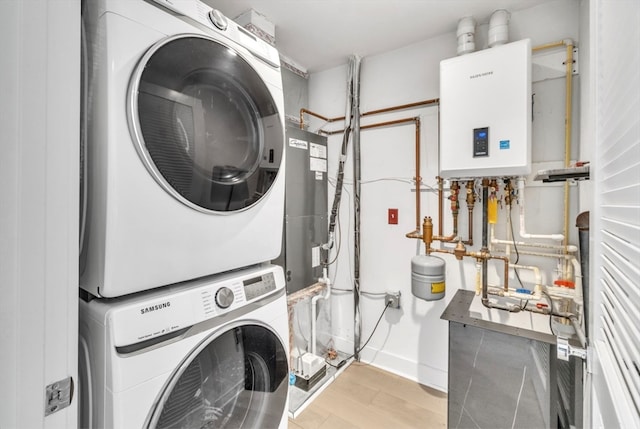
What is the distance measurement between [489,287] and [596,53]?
4.33 ft

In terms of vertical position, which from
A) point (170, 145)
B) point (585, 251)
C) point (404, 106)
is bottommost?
Result: point (585, 251)

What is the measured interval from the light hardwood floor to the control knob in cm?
120

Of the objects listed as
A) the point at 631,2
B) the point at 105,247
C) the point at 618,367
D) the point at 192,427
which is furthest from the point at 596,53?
the point at 192,427

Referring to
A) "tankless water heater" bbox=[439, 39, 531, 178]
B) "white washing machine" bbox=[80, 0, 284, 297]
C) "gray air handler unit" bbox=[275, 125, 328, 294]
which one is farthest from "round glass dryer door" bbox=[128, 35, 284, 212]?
"tankless water heater" bbox=[439, 39, 531, 178]

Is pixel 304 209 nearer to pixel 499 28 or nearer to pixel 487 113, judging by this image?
pixel 487 113

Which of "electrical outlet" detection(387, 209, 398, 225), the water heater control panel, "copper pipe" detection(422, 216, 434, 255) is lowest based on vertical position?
"copper pipe" detection(422, 216, 434, 255)

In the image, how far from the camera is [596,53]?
679mm

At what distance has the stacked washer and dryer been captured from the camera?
66 centimetres

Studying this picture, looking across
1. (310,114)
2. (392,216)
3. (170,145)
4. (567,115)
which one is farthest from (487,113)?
(170,145)

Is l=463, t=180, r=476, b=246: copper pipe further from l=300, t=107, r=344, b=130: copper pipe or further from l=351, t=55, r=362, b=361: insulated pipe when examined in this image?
l=300, t=107, r=344, b=130: copper pipe

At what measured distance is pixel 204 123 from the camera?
83 cm

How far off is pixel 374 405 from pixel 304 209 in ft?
4.35

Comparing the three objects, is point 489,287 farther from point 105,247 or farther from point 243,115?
point 105,247

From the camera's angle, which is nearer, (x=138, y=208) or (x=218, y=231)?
(x=138, y=208)
